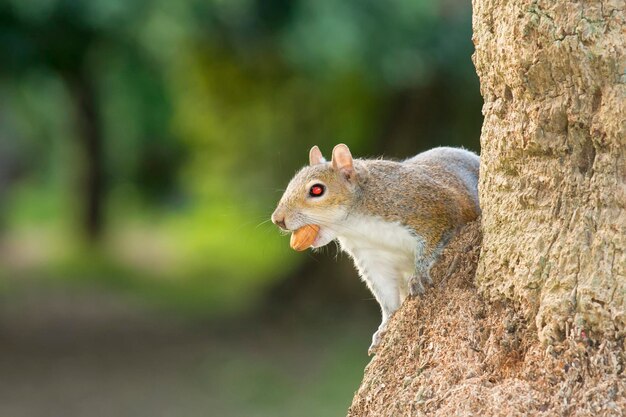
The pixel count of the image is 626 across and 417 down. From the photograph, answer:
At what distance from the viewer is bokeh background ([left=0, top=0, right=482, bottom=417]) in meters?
8.52

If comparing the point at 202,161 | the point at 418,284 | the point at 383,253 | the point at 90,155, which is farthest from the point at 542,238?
the point at 202,161

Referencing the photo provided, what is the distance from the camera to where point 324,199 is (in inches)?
133

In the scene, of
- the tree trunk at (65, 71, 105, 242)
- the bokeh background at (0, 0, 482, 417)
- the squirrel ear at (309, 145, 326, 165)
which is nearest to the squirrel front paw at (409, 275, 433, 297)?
the squirrel ear at (309, 145, 326, 165)

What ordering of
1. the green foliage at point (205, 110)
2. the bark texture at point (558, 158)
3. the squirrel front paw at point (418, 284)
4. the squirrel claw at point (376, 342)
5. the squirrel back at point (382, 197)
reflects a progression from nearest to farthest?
1. the bark texture at point (558, 158)
2. the squirrel front paw at point (418, 284)
3. the squirrel claw at point (376, 342)
4. the squirrel back at point (382, 197)
5. the green foliage at point (205, 110)

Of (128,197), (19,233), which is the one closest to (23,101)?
(128,197)

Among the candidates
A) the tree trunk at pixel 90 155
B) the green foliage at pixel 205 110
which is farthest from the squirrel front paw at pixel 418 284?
the tree trunk at pixel 90 155

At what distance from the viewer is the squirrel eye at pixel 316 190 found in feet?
11.2

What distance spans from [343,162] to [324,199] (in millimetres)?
137

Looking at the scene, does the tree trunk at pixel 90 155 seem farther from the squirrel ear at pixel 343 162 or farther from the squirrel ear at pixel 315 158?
the squirrel ear at pixel 343 162

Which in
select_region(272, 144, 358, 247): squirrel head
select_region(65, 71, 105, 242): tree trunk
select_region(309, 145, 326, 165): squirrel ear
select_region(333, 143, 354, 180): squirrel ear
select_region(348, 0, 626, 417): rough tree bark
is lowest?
select_region(348, 0, 626, 417): rough tree bark

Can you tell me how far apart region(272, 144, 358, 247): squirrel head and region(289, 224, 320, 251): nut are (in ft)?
0.05

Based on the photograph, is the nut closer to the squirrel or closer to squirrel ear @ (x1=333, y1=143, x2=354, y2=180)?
the squirrel

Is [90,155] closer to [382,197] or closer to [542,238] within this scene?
[382,197]

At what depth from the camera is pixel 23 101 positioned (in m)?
12.1
